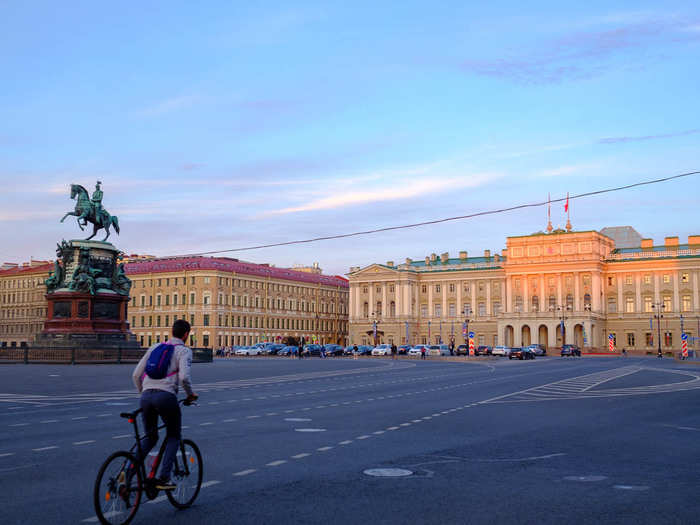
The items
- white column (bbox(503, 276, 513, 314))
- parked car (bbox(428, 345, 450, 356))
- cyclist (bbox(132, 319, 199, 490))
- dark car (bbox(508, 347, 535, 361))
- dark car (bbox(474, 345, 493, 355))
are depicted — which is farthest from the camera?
white column (bbox(503, 276, 513, 314))

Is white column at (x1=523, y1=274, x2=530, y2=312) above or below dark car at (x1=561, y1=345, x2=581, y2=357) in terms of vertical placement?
above

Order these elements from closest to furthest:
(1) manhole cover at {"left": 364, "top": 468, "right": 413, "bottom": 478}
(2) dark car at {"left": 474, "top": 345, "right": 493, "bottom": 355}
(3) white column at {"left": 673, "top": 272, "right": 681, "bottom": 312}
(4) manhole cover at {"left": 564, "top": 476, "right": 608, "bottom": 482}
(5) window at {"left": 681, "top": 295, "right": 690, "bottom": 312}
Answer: (4) manhole cover at {"left": 564, "top": 476, "right": 608, "bottom": 482} < (1) manhole cover at {"left": 364, "top": 468, "right": 413, "bottom": 478} < (2) dark car at {"left": 474, "top": 345, "right": 493, "bottom": 355} < (5) window at {"left": 681, "top": 295, "right": 690, "bottom": 312} < (3) white column at {"left": 673, "top": 272, "right": 681, "bottom": 312}

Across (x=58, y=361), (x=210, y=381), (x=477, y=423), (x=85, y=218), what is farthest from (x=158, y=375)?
(x=85, y=218)

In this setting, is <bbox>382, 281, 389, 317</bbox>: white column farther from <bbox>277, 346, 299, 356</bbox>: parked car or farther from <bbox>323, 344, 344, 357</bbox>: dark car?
<bbox>277, 346, 299, 356</bbox>: parked car

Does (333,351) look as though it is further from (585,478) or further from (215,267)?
(585,478)

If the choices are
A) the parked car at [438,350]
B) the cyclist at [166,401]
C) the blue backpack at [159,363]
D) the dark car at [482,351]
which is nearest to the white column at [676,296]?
the dark car at [482,351]

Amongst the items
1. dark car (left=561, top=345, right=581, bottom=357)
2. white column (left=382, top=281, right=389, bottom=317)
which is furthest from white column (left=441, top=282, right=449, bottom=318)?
dark car (left=561, top=345, right=581, bottom=357)

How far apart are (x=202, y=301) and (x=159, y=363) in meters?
133

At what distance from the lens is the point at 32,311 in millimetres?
148000

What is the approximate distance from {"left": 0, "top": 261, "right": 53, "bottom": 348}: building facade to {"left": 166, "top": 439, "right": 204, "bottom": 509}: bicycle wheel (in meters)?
141

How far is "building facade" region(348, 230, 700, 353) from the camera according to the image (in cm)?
14300

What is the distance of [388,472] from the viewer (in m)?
11.9

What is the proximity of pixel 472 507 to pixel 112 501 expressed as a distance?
13.2 feet

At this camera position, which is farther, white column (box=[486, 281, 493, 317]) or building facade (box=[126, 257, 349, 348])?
white column (box=[486, 281, 493, 317])
